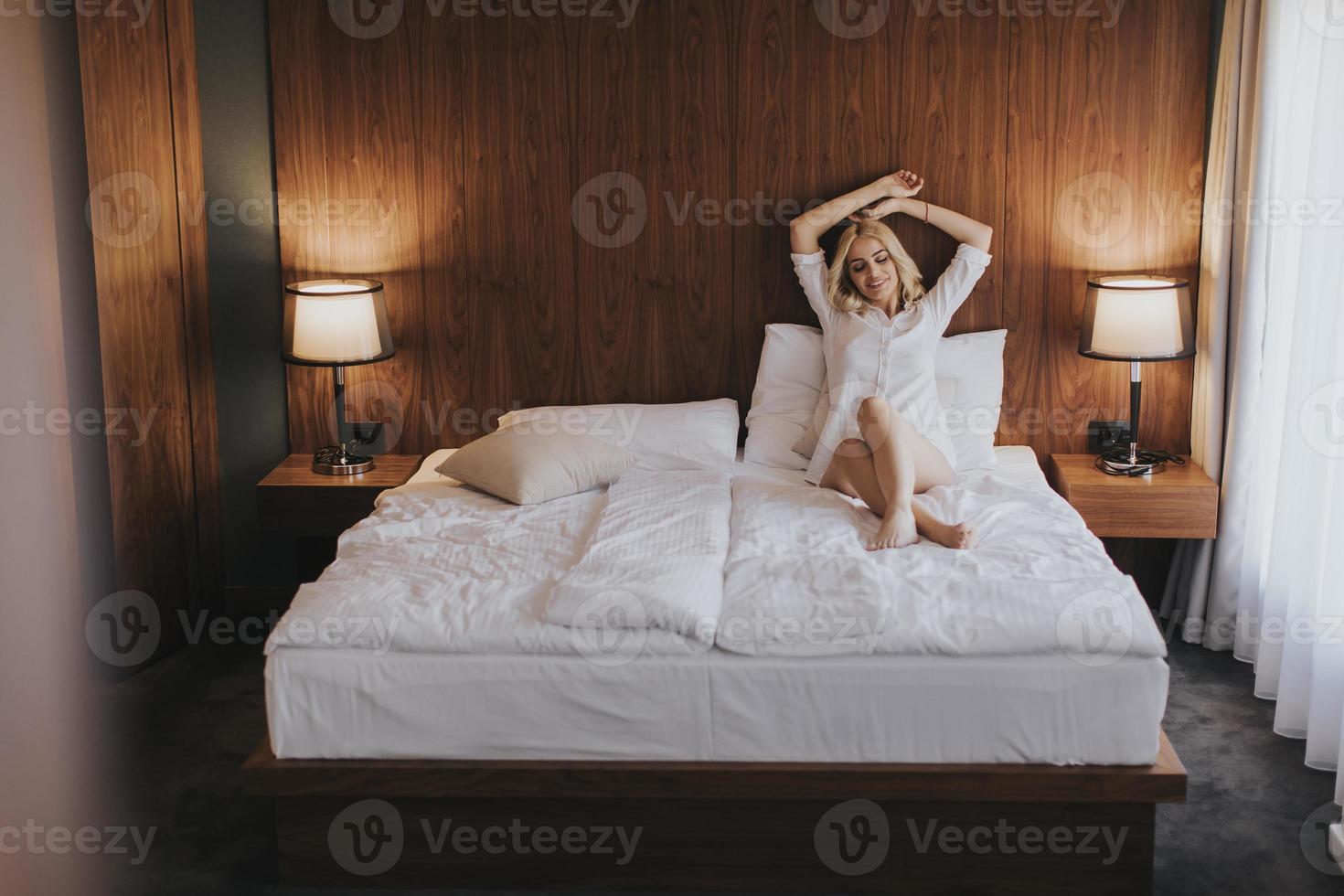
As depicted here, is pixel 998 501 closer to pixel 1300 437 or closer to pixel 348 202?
pixel 1300 437

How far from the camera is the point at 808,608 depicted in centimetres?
242

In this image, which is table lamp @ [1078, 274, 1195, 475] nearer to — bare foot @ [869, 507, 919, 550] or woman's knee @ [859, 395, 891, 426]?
woman's knee @ [859, 395, 891, 426]

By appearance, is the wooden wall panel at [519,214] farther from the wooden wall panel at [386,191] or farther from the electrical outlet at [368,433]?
the electrical outlet at [368,433]

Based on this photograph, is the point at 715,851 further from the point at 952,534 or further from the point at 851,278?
the point at 851,278

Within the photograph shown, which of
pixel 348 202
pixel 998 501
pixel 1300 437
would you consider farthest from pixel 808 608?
pixel 348 202

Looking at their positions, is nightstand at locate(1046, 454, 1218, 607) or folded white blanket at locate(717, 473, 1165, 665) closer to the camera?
folded white blanket at locate(717, 473, 1165, 665)

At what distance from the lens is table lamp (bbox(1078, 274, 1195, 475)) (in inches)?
136

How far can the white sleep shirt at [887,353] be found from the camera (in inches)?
134

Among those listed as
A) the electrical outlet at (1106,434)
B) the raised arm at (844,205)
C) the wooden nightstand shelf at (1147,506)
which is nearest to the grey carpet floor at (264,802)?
the wooden nightstand shelf at (1147,506)

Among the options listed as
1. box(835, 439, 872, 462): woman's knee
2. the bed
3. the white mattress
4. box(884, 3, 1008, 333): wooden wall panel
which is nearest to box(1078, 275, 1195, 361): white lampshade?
box(884, 3, 1008, 333): wooden wall panel

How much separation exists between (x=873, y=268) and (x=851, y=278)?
102 mm

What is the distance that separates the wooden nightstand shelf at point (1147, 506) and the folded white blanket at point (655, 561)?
3.39ft

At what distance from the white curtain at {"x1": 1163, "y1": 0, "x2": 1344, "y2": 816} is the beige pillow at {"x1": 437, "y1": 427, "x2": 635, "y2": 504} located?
1.71 m

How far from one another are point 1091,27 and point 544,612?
2.41 meters
